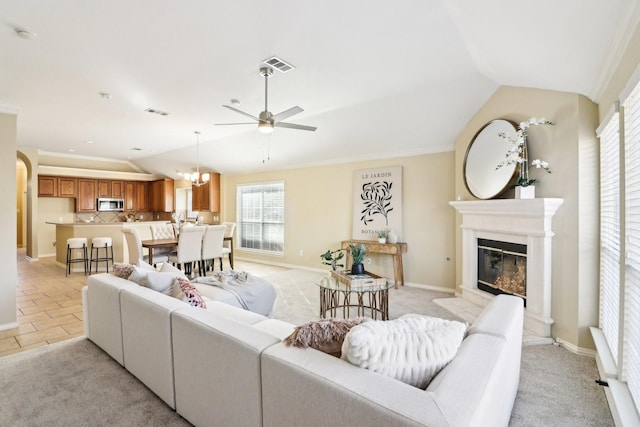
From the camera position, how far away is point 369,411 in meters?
1.00

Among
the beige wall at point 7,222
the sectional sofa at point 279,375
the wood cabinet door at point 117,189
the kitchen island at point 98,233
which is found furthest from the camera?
the wood cabinet door at point 117,189

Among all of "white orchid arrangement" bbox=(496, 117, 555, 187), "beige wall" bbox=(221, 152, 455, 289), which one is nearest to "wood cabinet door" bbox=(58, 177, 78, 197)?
"beige wall" bbox=(221, 152, 455, 289)

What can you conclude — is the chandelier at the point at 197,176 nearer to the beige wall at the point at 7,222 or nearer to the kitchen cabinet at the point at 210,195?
the kitchen cabinet at the point at 210,195

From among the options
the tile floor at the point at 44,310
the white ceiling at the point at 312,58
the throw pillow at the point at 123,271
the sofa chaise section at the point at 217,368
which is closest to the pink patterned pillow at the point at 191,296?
the sofa chaise section at the point at 217,368

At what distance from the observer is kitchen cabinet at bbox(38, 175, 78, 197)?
8.00 m

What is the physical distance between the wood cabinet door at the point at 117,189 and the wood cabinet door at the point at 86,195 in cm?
44

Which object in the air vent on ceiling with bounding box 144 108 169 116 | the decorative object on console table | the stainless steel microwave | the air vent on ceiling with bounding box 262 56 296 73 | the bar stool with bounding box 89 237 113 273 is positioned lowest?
the bar stool with bounding box 89 237 113 273

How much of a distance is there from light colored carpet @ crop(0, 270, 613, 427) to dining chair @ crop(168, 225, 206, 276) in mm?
2482

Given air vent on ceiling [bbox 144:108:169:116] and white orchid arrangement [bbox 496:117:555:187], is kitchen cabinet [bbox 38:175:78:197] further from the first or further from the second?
white orchid arrangement [bbox 496:117:555:187]

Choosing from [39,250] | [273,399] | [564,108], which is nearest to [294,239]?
[564,108]

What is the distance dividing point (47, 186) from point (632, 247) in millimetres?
10771

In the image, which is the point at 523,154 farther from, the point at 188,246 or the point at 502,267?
the point at 188,246

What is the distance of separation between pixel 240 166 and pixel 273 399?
6758mm

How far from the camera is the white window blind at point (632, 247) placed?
5.93 ft
